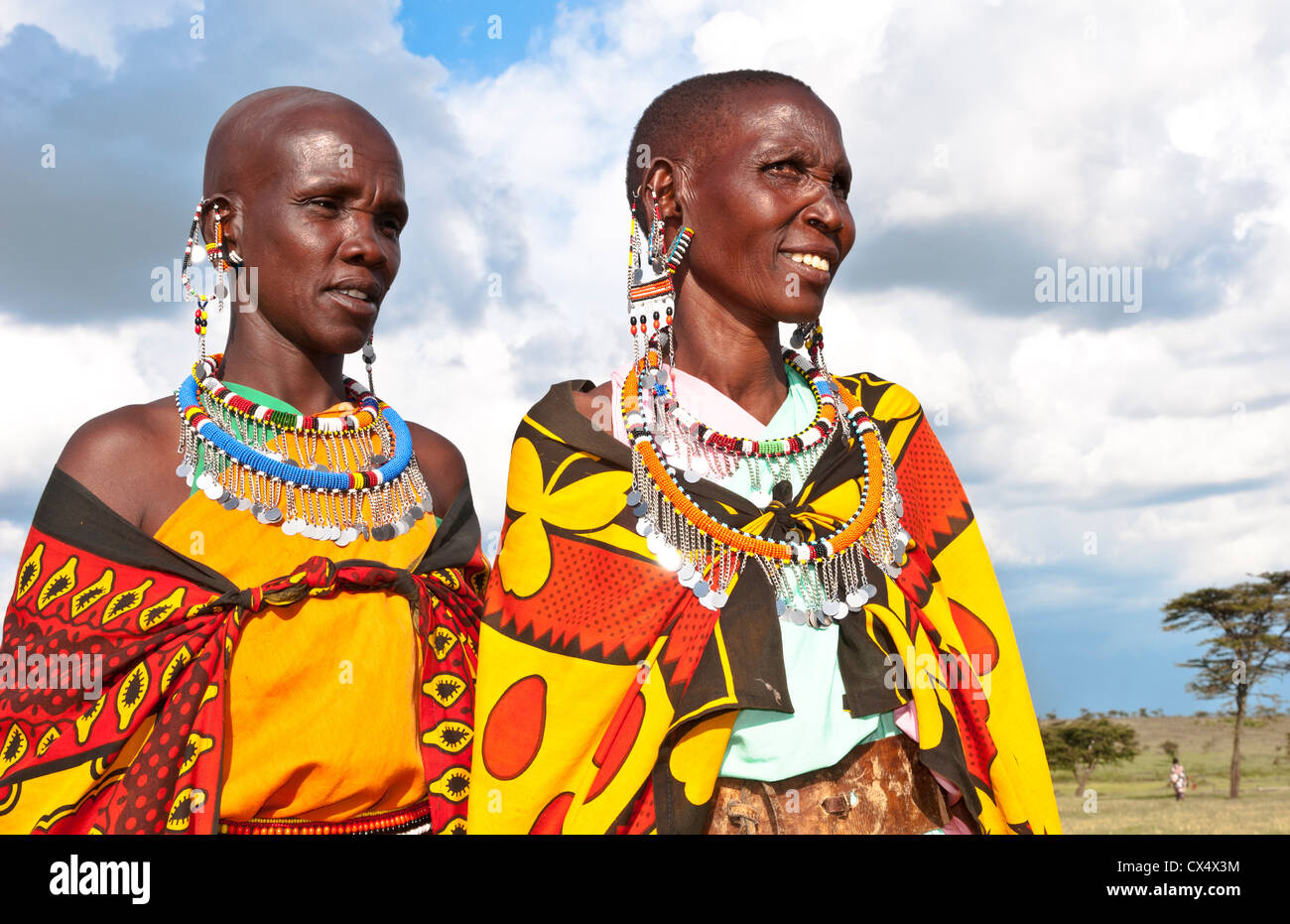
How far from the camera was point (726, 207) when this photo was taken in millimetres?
3715

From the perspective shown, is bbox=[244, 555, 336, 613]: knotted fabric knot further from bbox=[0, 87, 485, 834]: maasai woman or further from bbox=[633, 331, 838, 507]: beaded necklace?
bbox=[633, 331, 838, 507]: beaded necklace

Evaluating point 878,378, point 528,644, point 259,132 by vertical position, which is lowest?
point 528,644

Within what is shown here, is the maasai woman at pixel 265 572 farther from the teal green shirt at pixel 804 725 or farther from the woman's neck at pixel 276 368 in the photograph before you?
the teal green shirt at pixel 804 725

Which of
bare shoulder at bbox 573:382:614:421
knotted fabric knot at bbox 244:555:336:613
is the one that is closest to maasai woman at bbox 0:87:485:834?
knotted fabric knot at bbox 244:555:336:613

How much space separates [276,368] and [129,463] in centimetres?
59

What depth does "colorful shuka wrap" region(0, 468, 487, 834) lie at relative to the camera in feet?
11.6

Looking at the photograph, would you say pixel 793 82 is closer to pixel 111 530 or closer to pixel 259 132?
pixel 259 132

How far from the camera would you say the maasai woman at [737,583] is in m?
3.41

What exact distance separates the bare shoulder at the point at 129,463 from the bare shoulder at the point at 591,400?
1246 millimetres

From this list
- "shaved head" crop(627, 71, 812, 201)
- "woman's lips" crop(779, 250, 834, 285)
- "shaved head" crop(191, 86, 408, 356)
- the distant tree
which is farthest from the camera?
the distant tree

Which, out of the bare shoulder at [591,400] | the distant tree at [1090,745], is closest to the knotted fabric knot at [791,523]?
the bare shoulder at [591,400]

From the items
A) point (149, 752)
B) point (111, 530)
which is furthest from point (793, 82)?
point (149, 752)
